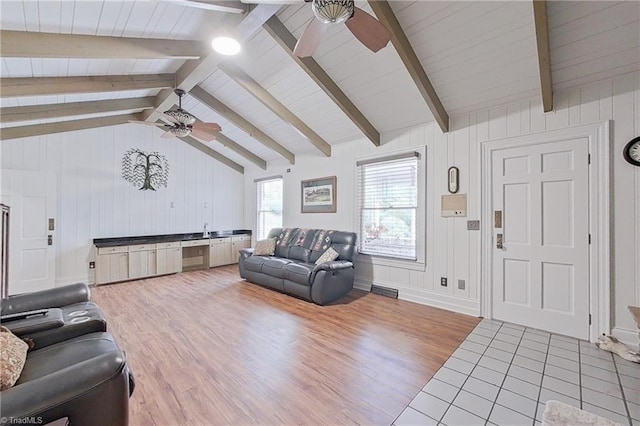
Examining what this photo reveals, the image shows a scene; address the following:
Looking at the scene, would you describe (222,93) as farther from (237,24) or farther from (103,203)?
(103,203)

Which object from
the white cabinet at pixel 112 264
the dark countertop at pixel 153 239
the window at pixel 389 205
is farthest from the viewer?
the dark countertop at pixel 153 239

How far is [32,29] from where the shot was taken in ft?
7.48

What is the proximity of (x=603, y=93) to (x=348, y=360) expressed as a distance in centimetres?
360

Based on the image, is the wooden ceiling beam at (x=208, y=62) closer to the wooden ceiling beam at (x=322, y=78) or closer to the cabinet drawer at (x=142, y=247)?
the wooden ceiling beam at (x=322, y=78)

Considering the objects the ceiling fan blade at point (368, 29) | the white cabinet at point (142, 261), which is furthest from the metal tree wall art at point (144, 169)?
the ceiling fan blade at point (368, 29)

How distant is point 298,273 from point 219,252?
3363 millimetres

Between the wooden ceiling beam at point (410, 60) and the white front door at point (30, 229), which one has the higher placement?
the wooden ceiling beam at point (410, 60)

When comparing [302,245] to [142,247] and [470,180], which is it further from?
[142,247]

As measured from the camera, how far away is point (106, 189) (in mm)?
5492

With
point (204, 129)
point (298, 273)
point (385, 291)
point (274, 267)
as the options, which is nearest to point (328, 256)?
point (298, 273)

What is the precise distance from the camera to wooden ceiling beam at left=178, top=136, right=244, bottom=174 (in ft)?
21.6

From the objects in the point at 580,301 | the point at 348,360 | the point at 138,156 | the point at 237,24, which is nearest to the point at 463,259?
the point at 580,301

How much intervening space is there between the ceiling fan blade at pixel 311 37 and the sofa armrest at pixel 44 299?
282 cm

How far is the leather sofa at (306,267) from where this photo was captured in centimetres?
395
